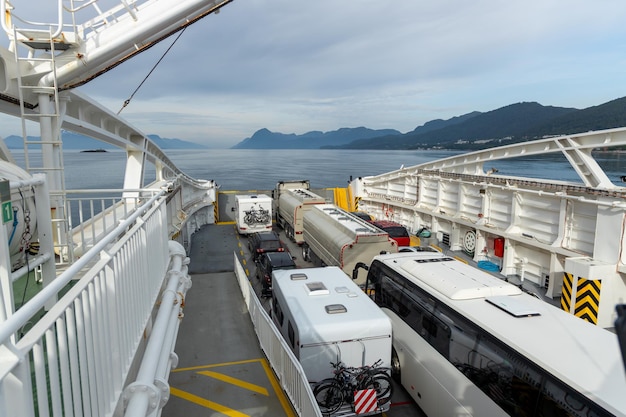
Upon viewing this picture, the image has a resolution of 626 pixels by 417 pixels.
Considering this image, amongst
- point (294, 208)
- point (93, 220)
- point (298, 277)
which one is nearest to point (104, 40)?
point (93, 220)

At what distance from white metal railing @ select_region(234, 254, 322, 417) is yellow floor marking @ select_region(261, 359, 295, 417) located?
0.18 m

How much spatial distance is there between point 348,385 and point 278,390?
1.74 m

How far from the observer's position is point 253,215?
2289cm

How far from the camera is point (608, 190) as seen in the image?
1059 cm

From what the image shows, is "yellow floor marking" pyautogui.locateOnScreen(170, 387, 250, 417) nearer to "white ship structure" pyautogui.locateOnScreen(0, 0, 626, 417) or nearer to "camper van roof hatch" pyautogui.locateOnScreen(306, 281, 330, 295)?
"white ship structure" pyautogui.locateOnScreen(0, 0, 626, 417)

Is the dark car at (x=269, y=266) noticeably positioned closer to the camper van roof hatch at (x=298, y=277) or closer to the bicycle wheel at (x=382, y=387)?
the camper van roof hatch at (x=298, y=277)

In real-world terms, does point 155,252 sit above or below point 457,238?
above

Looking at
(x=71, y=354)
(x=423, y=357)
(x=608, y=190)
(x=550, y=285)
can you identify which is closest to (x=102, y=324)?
(x=71, y=354)

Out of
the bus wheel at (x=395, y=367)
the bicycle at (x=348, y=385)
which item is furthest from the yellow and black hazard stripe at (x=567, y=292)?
the bicycle at (x=348, y=385)

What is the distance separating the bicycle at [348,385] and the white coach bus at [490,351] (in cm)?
83

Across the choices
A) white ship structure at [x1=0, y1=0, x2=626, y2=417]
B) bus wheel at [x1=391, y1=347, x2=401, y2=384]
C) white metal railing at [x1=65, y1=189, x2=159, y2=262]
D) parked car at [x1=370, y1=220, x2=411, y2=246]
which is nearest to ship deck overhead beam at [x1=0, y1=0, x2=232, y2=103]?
white ship structure at [x1=0, y1=0, x2=626, y2=417]

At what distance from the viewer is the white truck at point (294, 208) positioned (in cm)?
2070

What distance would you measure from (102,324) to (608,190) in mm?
12218

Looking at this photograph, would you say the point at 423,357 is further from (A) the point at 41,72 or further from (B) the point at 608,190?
(A) the point at 41,72
